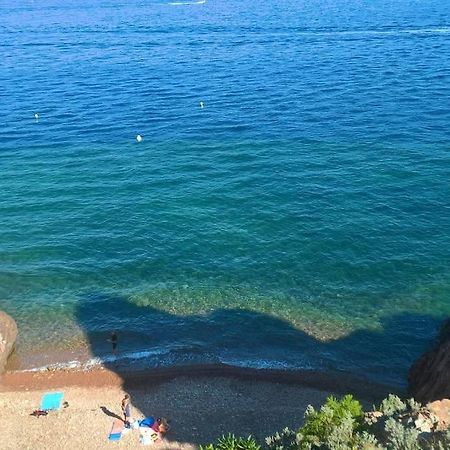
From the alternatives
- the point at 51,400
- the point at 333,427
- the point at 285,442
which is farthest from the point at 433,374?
the point at 51,400

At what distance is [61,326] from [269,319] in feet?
48.6

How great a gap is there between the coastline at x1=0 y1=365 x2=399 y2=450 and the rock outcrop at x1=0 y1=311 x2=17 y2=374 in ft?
4.50

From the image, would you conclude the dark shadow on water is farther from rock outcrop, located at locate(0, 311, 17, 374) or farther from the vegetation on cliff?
the vegetation on cliff

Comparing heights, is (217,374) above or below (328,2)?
above

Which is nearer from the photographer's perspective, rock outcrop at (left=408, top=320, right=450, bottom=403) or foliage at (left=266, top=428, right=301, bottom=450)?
foliage at (left=266, top=428, right=301, bottom=450)

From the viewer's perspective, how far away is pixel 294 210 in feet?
166

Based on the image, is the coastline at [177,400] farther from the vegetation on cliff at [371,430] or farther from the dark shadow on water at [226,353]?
the vegetation on cliff at [371,430]

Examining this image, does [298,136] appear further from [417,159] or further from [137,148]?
[137,148]

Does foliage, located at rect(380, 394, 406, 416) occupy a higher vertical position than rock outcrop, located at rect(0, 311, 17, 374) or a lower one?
higher

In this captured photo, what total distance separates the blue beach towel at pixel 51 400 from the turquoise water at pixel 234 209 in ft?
13.2

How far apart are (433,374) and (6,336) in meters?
27.0

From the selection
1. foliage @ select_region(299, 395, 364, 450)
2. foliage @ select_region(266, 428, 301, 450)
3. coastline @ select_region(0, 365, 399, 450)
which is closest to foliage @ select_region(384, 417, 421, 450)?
foliage @ select_region(299, 395, 364, 450)

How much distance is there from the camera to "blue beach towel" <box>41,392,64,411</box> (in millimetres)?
32156

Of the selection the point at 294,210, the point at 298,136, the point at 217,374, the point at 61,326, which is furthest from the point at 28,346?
the point at 298,136
